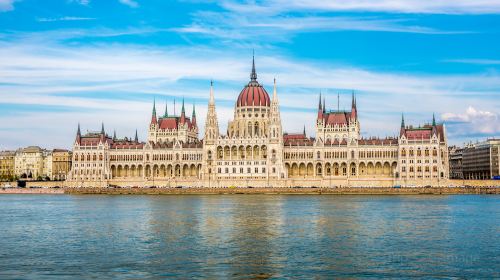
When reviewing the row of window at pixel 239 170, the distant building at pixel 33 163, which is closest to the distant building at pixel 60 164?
the distant building at pixel 33 163

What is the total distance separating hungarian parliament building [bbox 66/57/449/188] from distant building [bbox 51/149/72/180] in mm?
27828

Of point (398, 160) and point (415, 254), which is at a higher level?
point (398, 160)

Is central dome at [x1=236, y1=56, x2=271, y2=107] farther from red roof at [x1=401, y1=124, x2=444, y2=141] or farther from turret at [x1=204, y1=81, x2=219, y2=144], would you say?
red roof at [x1=401, y1=124, x2=444, y2=141]

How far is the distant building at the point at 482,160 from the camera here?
169 metres

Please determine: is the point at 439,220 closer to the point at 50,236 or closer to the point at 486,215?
the point at 486,215

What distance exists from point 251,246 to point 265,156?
101 meters

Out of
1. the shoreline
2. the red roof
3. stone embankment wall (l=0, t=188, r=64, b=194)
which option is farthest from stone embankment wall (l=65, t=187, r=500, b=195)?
the red roof

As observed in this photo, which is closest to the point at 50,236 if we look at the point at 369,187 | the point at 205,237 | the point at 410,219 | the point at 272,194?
the point at 205,237

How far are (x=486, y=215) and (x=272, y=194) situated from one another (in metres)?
63.6

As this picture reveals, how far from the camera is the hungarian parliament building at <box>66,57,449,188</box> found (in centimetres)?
13975

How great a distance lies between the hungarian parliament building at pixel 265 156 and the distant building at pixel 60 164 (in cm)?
2783

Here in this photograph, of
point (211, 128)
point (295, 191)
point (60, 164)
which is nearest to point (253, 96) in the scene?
point (211, 128)

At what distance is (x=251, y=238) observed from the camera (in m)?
47.6

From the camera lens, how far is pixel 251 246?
43500mm
